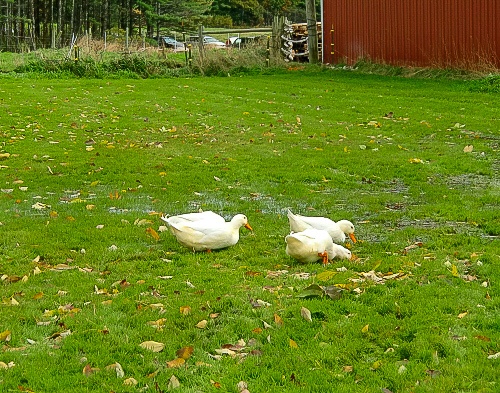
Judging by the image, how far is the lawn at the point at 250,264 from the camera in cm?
398

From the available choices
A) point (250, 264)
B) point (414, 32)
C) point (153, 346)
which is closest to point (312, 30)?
point (414, 32)

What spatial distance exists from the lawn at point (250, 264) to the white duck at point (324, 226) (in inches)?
7.7

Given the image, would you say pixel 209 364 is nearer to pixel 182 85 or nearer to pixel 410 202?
pixel 410 202

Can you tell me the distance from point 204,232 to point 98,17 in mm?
56049

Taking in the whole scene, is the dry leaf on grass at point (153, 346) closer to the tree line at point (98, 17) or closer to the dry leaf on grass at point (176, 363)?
the dry leaf on grass at point (176, 363)

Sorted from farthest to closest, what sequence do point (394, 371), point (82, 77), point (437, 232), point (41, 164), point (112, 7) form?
point (112, 7), point (82, 77), point (41, 164), point (437, 232), point (394, 371)

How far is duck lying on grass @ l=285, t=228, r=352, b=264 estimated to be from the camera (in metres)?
5.67

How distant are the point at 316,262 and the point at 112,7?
56362 mm

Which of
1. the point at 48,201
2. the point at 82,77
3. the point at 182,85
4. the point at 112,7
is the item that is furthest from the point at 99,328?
the point at 112,7

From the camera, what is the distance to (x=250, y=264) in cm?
589

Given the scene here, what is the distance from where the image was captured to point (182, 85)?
22.0m

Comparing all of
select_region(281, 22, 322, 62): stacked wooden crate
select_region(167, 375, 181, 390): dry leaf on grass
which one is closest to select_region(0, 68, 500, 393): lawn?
select_region(167, 375, 181, 390): dry leaf on grass

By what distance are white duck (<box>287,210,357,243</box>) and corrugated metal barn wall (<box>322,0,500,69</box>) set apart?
1571 centimetres

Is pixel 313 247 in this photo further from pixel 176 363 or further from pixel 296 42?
pixel 296 42
